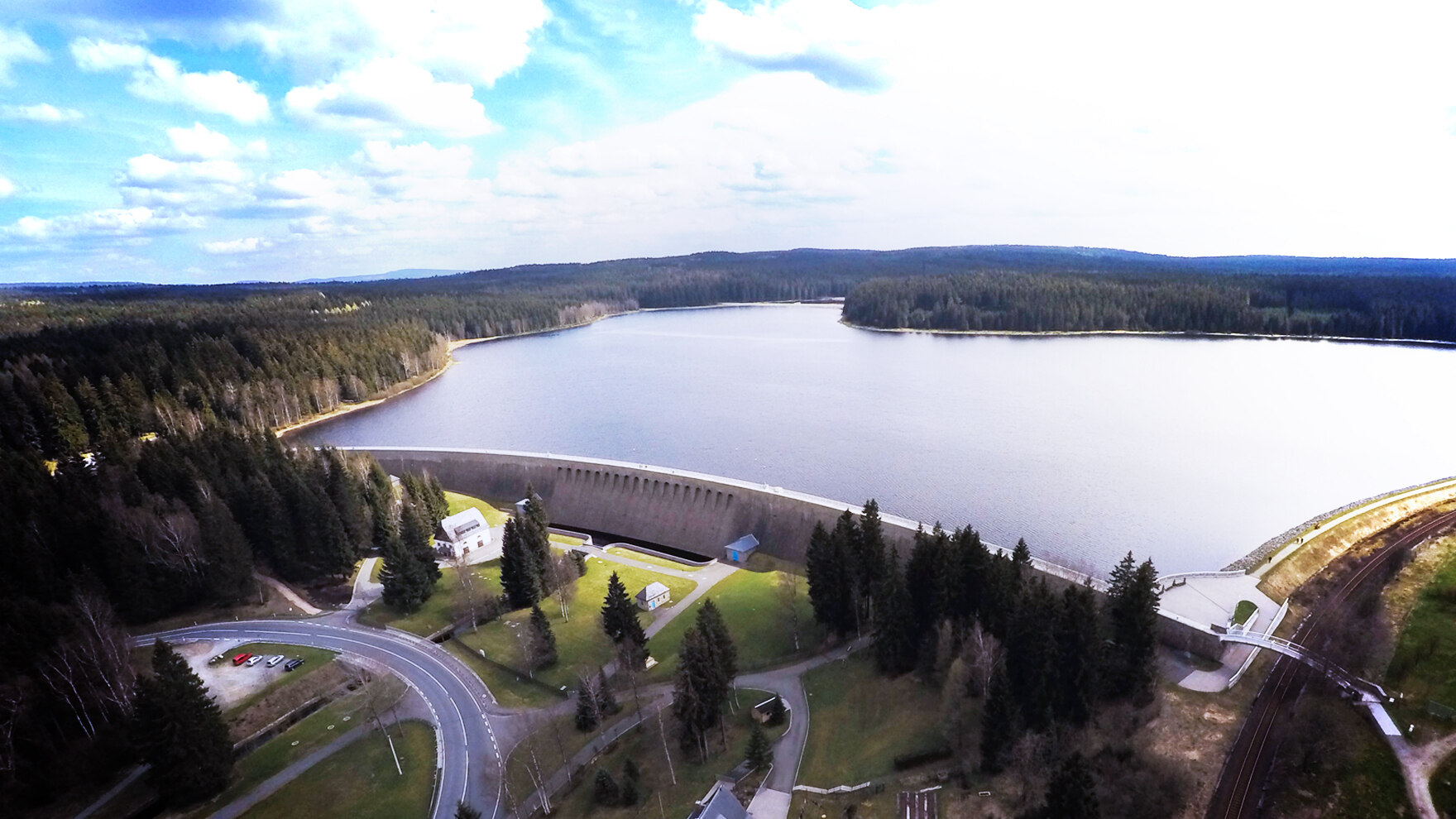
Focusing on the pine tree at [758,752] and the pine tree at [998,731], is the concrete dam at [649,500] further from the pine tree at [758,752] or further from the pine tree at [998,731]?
the pine tree at [758,752]

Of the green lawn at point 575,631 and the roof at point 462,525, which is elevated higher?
the roof at point 462,525

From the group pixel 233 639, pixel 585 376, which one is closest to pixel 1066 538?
pixel 233 639

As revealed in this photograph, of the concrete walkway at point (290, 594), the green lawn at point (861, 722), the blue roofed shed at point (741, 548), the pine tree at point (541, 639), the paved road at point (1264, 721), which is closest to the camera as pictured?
the paved road at point (1264, 721)

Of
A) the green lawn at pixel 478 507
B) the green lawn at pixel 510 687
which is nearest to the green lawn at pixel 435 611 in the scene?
the green lawn at pixel 510 687

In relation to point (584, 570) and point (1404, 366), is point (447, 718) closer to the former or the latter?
point (584, 570)

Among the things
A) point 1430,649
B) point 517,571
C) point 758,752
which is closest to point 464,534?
point 517,571
